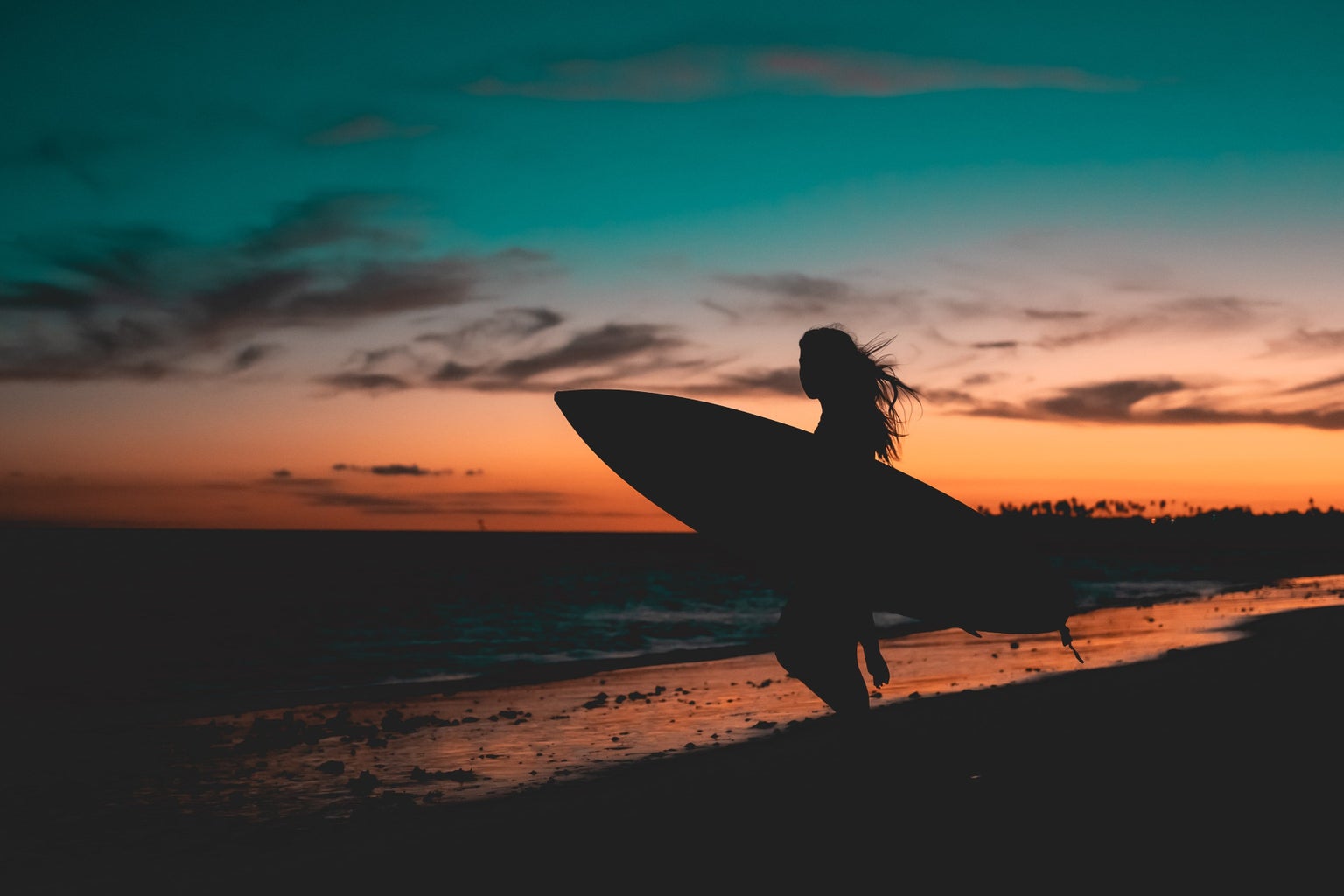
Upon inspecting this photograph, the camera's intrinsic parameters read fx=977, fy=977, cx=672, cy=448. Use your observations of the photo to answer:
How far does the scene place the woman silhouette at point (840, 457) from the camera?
4957 millimetres

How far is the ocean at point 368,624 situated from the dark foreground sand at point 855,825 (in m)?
1.52

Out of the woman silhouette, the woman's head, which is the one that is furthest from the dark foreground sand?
the woman's head

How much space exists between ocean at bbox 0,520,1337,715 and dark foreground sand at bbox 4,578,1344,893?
5.00ft

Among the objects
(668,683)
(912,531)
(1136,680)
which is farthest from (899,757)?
(668,683)

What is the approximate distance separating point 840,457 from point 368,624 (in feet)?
91.1

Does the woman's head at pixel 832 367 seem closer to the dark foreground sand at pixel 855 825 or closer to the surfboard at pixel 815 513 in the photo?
the surfboard at pixel 815 513

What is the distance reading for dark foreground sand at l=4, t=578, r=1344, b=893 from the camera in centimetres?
432

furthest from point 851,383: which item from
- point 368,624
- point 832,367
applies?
point 368,624

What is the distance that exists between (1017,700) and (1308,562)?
6450 cm

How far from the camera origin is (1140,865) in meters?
4.21

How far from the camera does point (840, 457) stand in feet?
17.7

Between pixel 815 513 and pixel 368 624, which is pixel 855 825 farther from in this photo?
pixel 368 624

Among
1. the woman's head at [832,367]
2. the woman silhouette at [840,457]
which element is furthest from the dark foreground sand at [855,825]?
the woman's head at [832,367]

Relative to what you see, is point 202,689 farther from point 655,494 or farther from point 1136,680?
point 1136,680
